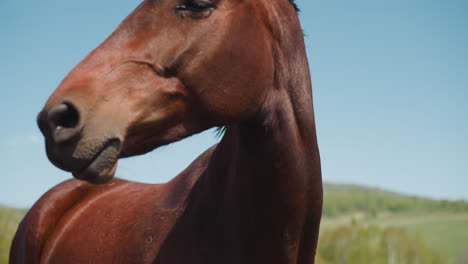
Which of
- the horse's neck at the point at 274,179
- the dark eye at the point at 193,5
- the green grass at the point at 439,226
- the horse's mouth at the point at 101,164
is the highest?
the dark eye at the point at 193,5

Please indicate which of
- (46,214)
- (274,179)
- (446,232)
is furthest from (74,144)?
(446,232)

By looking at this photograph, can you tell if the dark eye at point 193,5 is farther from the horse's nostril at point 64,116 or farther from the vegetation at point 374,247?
the vegetation at point 374,247

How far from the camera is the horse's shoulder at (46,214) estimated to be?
427cm

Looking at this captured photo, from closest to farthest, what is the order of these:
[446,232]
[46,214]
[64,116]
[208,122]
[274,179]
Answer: [64,116], [208,122], [274,179], [46,214], [446,232]

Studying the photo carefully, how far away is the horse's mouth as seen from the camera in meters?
1.92

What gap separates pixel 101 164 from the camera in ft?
6.35

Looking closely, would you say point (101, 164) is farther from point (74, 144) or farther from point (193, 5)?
point (193, 5)

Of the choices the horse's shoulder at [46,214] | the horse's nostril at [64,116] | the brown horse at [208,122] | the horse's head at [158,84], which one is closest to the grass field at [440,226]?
the horse's shoulder at [46,214]

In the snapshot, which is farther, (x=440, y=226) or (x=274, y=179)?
(x=440, y=226)

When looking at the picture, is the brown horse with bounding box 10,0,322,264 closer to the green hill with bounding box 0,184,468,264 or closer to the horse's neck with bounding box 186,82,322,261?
the horse's neck with bounding box 186,82,322,261

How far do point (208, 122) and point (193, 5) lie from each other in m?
0.58

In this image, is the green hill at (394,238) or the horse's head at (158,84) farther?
the green hill at (394,238)

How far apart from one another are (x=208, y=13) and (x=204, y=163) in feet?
3.55

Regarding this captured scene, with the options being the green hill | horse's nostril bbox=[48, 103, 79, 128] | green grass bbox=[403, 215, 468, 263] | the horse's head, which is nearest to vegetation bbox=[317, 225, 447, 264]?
the green hill
